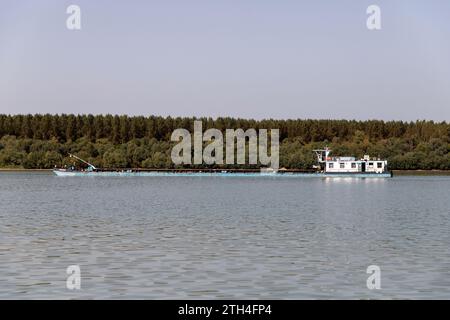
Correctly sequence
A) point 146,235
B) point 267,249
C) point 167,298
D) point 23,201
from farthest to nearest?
point 23,201 → point 146,235 → point 267,249 → point 167,298

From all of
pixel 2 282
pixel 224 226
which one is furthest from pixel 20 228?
pixel 2 282

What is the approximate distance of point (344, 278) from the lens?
133ft

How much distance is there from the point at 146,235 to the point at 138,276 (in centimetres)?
1930

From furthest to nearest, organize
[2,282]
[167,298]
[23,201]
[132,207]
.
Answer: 1. [23,201]
2. [132,207]
3. [2,282]
4. [167,298]

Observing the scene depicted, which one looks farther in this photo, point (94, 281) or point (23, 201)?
point (23, 201)

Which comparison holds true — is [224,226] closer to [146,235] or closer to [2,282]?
[146,235]

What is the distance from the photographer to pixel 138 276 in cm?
4044

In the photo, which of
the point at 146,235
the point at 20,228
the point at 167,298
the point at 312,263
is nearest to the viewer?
the point at 167,298
